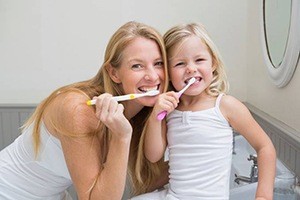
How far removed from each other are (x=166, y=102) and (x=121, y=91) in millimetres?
171

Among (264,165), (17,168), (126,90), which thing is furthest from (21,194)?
(264,165)

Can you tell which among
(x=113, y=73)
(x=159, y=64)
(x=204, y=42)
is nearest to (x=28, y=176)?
Answer: (x=113, y=73)

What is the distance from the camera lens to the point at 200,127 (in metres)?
0.84

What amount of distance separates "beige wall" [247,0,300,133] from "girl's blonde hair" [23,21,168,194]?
0.47 m

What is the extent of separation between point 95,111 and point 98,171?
0.14m

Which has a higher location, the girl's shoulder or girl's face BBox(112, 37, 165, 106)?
girl's face BBox(112, 37, 165, 106)

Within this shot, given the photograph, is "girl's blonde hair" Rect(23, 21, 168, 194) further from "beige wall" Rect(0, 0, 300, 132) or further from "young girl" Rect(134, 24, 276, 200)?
"beige wall" Rect(0, 0, 300, 132)

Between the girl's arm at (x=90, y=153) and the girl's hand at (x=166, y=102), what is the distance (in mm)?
82

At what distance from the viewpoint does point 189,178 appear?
2.75ft

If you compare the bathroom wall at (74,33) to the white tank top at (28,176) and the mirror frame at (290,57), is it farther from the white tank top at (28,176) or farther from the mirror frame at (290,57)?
the white tank top at (28,176)

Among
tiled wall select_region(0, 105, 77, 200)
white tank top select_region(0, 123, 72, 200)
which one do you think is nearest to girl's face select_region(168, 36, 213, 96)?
white tank top select_region(0, 123, 72, 200)

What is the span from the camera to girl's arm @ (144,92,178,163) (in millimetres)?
805

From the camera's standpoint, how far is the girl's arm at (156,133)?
805 mm

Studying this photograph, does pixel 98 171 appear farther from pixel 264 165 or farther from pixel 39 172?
pixel 264 165
